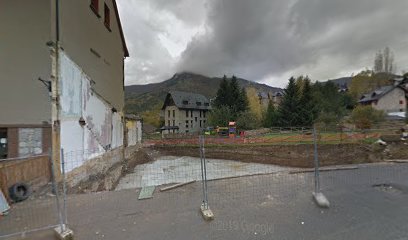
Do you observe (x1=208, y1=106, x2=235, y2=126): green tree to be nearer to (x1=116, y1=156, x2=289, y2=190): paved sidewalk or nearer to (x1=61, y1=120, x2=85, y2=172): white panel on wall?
(x1=116, y1=156, x2=289, y2=190): paved sidewalk

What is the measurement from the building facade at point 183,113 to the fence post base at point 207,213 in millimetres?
43635

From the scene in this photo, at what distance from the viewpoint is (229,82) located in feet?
145

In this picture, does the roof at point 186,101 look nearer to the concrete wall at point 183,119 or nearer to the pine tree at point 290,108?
the concrete wall at point 183,119

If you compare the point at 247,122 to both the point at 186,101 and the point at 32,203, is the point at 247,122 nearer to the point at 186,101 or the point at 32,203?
the point at 186,101

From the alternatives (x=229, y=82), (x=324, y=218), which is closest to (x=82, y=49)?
(x=324, y=218)

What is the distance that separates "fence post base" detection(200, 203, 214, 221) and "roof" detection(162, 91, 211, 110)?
46799 millimetres

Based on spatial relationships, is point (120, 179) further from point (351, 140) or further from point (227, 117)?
point (227, 117)

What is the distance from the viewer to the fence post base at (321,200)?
4805 millimetres

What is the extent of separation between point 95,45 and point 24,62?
3879mm

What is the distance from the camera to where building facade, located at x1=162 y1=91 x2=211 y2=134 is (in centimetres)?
→ 5134

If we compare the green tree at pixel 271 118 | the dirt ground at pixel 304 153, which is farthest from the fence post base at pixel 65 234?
the green tree at pixel 271 118

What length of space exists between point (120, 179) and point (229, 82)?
115 feet

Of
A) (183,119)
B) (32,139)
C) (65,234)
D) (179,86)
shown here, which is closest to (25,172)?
(32,139)

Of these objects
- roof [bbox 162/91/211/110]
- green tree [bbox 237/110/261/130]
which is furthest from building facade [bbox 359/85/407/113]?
roof [bbox 162/91/211/110]
